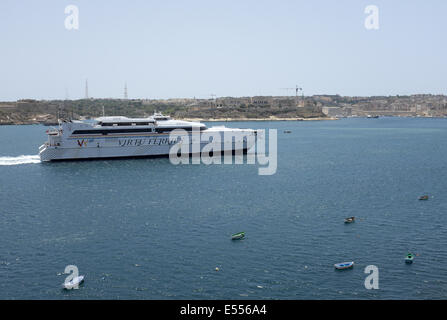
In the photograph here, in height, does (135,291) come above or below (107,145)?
below

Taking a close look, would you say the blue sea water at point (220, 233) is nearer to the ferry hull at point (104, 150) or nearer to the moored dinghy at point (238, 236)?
the moored dinghy at point (238, 236)

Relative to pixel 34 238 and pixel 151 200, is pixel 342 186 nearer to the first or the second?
pixel 151 200

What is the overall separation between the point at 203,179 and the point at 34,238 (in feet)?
90.8

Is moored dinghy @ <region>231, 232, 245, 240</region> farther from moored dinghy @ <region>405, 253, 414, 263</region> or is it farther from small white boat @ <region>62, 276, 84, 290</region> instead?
small white boat @ <region>62, 276, 84, 290</region>

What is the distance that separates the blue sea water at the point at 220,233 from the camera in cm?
2544

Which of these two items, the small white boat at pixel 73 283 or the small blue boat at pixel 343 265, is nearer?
the small white boat at pixel 73 283

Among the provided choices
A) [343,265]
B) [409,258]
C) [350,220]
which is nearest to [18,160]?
[350,220]

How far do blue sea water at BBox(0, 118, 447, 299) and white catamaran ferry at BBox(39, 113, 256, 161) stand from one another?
34.8 ft

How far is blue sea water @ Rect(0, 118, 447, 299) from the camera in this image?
83.5ft

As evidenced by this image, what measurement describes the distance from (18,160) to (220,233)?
176 ft

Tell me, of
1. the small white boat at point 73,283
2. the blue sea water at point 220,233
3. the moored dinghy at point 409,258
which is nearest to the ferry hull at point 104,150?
the blue sea water at point 220,233

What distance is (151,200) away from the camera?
4619cm

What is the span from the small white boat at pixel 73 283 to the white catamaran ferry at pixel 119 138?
4982cm
